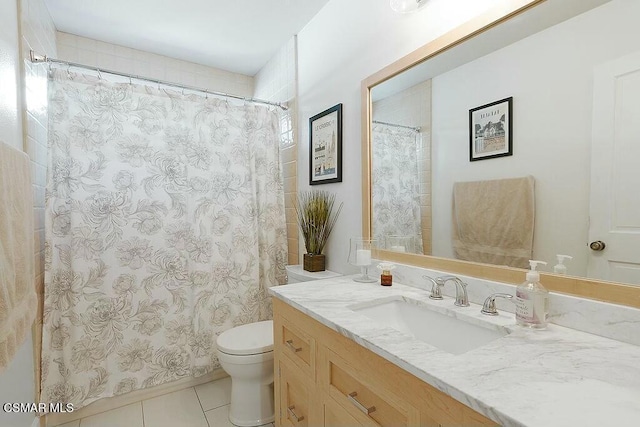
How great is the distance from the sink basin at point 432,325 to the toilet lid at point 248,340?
754 mm

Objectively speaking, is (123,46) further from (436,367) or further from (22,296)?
(436,367)

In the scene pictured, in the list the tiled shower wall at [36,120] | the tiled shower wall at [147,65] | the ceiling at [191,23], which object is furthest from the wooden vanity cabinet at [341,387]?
the tiled shower wall at [147,65]

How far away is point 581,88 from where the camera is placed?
883 mm

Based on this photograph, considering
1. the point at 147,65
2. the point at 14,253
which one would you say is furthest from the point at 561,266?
the point at 147,65

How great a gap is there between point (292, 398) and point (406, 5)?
1717mm

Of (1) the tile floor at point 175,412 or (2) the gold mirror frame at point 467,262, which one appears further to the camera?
(1) the tile floor at point 175,412

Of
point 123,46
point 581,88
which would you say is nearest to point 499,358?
point 581,88

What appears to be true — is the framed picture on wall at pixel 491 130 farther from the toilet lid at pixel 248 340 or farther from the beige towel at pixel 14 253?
the beige towel at pixel 14 253

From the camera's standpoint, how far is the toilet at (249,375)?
1.60 m

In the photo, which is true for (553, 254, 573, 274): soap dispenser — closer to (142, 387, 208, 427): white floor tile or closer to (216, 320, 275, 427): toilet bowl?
(216, 320, 275, 427): toilet bowl

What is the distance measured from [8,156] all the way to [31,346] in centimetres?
112

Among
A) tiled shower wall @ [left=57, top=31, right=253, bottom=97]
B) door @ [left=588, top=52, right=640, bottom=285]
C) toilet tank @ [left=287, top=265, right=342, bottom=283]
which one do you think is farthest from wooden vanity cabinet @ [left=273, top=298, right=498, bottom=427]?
tiled shower wall @ [left=57, top=31, right=253, bottom=97]

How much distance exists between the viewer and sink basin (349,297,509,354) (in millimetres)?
953

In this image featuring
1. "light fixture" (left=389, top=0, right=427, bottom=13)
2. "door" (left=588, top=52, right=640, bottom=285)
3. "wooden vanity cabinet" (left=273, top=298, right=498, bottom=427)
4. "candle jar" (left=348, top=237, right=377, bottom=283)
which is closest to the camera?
"wooden vanity cabinet" (left=273, top=298, right=498, bottom=427)
